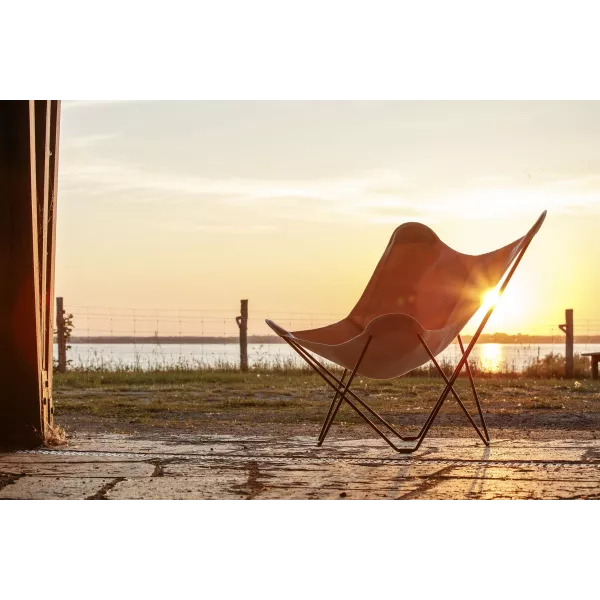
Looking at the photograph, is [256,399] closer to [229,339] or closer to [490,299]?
[490,299]

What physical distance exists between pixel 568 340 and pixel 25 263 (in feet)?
29.9

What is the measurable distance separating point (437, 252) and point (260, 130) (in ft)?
8.12

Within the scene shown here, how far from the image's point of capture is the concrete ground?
2924 mm

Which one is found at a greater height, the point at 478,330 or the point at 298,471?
the point at 478,330

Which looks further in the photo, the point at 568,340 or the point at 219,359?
the point at 568,340

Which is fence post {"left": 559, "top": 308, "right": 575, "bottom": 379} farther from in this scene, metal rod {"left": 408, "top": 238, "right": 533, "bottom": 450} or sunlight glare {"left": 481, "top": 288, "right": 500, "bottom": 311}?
metal rod {"left": 408, "top": 238, "right": 533, "bottom": 450}

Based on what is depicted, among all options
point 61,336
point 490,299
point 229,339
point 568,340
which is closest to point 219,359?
point 61,336

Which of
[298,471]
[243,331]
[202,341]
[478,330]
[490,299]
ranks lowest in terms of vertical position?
[202,341]

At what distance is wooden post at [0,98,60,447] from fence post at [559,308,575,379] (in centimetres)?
838

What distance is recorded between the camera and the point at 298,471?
334 cm

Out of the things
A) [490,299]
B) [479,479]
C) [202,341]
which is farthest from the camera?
[202,341]
